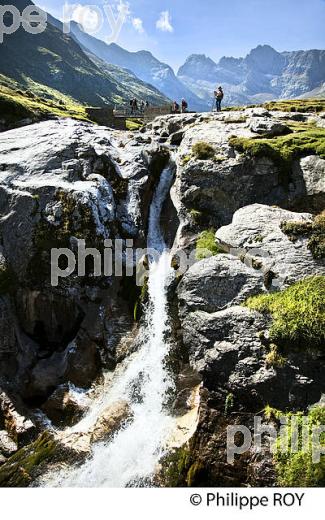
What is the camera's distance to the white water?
731 inches

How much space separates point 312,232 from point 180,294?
842 cm

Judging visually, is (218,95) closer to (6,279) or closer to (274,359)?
(6,279)

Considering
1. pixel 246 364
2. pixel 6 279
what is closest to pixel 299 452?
pixel 246 364

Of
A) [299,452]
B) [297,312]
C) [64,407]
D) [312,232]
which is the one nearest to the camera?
[299,452]

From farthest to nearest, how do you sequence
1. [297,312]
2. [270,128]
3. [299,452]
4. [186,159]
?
[270,128], [186,159], [297,312], [299,452]

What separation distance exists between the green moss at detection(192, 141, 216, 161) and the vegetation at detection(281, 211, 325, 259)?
953cm

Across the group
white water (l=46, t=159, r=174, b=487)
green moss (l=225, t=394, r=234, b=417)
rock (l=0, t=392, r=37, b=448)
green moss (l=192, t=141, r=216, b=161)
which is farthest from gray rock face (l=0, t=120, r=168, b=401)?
green moss (l=225, t=394, r=234, b=417)

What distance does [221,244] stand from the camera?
2652 cm

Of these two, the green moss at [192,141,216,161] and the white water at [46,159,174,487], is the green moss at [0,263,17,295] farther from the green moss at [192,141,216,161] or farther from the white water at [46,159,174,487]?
the green moss at [192,141,216,161]

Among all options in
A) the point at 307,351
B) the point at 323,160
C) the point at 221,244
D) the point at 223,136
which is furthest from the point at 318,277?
the point at 223,136

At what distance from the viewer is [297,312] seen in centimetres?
2078

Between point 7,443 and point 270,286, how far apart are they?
15.4 m

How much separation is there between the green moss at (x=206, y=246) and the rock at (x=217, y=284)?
1047 millimetres
